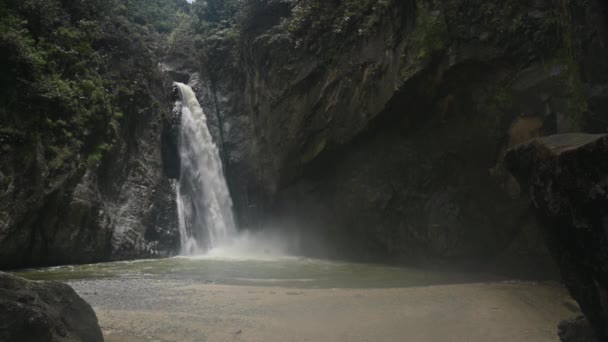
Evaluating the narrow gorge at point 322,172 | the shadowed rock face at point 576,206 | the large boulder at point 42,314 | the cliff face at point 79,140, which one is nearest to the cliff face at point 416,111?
the narrow gorge at point 322,172

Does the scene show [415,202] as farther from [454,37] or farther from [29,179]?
[29,179]

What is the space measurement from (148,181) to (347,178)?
8220 mm

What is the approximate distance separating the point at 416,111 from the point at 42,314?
35.2ft

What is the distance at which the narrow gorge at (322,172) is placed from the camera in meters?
4.64

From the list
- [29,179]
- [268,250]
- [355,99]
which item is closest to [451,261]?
[355,99]

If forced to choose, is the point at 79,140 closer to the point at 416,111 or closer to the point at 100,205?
the point at 100,205

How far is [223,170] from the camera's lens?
20.8m

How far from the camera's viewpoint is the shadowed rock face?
3117 mm

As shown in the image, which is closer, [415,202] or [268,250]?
[415,202]

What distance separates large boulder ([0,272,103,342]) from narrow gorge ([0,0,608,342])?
0.03 metres

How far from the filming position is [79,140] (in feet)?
45.9

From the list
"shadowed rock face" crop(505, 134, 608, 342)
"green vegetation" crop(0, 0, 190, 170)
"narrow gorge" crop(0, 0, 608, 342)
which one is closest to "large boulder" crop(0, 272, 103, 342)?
"narrow gorge" crop(0, 0, 608, 342)

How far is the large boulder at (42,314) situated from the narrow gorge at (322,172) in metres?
0.03

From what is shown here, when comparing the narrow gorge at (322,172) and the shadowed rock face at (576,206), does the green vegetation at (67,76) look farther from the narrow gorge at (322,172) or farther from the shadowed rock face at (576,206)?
the shadowed rock face at (576,206)
